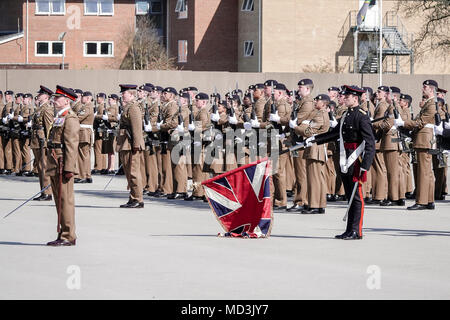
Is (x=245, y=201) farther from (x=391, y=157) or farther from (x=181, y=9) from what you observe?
(x=181, y=9)

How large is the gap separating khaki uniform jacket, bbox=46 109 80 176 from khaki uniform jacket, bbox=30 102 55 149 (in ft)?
17.7

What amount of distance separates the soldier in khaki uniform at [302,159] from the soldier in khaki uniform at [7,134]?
10.4 metres

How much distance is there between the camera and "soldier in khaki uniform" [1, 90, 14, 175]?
25281 mm

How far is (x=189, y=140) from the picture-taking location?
19406mm

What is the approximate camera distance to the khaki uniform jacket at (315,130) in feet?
54.0

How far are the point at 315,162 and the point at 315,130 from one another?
0.54m

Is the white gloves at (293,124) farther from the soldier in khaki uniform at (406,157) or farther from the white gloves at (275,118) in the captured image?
the soldier in khaki uniform at (406,157)

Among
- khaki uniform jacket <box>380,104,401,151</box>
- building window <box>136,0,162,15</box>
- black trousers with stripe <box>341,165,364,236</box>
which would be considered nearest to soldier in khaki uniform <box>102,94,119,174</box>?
khaki uniform jacket <box>380,104,401,151</box>

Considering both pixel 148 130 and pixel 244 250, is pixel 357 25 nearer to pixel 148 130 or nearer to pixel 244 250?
pixel 148 130

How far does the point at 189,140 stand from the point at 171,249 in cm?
755

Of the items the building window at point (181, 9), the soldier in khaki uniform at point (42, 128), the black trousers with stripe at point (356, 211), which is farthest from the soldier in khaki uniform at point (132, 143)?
the building window at point (181, 9)

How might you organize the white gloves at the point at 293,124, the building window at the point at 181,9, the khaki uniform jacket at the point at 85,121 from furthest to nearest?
the building window at the point at 181,9 → the khaki uniform jacket at the point at 85,121 → the white gloves at the point at 293,124

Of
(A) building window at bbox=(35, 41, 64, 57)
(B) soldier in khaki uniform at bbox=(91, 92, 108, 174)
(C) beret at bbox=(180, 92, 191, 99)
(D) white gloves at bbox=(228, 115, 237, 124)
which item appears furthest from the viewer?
(A) building window at bbox=(35, 41, 64, 57)

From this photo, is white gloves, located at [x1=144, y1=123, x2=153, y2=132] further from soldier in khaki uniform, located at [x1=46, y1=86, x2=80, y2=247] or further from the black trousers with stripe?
the black trousers with stripe
